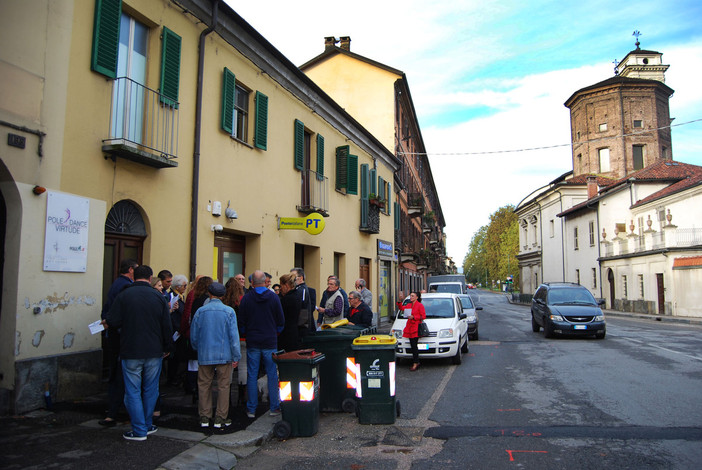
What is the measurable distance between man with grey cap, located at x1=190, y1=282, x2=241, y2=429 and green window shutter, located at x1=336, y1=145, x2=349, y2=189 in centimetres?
1145

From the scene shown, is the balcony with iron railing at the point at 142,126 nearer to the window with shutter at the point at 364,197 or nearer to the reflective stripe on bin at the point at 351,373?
the reflective stripe on bin at the point at 351,373

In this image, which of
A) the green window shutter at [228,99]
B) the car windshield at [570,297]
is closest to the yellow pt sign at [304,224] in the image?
the green window shutter at [228,99]

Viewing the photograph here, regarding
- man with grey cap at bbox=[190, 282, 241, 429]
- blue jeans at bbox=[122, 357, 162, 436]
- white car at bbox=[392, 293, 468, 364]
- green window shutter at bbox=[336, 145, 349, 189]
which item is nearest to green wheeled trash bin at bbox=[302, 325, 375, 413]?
man with grey cap at bbox=[190, 282, 241, 429]

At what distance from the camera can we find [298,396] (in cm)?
598

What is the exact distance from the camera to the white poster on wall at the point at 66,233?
654 centimetres

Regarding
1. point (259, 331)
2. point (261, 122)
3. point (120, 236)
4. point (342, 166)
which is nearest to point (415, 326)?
point (259, 331)

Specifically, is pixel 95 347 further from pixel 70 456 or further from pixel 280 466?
pixel 280 466

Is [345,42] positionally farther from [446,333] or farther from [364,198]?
[446,333]

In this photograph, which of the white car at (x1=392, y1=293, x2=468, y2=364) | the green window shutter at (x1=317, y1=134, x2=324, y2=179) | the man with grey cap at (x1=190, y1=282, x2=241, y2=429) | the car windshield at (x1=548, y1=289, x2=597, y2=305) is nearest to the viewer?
the man with grey cap at (x1=190, y1=282, x2=241, y2=429)

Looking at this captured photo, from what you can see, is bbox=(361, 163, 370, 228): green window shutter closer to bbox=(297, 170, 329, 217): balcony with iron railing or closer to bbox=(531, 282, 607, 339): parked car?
bbox=(297, 170, 329, 217): balcony with iron railing

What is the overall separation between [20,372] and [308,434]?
3.53 meters

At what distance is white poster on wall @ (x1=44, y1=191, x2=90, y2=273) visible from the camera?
6.54 metres

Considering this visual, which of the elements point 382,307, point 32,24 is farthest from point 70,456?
point 382,307

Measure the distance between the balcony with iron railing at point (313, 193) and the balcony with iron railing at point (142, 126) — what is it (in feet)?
18.2
